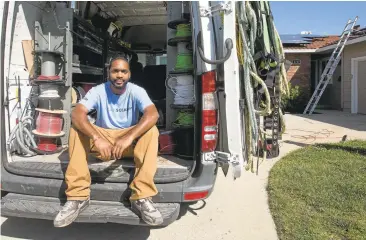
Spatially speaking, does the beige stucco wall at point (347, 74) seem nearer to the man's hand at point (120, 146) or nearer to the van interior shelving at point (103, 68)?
the van interior shelving at point (103, 68)

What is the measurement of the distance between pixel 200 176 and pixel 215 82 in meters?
0.75

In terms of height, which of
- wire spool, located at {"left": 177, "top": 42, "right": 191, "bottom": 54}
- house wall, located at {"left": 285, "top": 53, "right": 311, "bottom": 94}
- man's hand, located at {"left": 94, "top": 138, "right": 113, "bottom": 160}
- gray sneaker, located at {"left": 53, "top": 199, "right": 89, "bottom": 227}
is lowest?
gray sneaker, located at {"left": 53, "top": 199, "right": 89, "bottom": 227}

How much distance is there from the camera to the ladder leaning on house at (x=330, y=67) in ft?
44.7

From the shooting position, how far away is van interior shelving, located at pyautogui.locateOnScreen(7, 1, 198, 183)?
9.96 feet

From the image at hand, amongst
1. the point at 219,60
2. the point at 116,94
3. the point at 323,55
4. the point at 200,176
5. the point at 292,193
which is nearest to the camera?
the point at 219,60

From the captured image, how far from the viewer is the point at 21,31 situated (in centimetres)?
357

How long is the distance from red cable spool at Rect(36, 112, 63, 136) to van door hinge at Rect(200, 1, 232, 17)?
2.04 metres

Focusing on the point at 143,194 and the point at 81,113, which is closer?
the point at 143,194

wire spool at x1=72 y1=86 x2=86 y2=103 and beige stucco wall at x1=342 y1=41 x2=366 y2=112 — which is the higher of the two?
beige stucco wall at x1=342 y1=41 x2=366 y2=112

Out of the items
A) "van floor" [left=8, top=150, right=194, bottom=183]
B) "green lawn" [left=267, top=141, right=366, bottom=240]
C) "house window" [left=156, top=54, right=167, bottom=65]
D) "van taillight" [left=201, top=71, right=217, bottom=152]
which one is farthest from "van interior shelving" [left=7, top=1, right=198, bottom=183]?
"green lawn" [left=267, top=141, right=366, bottom=240]

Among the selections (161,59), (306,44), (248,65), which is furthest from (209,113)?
(306,44)

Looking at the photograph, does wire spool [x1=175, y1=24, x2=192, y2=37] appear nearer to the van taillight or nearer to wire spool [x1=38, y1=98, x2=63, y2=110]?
the van taillight

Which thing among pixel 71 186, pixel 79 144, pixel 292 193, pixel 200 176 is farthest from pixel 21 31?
pixel 292 193

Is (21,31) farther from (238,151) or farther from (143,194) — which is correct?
(238,151)
